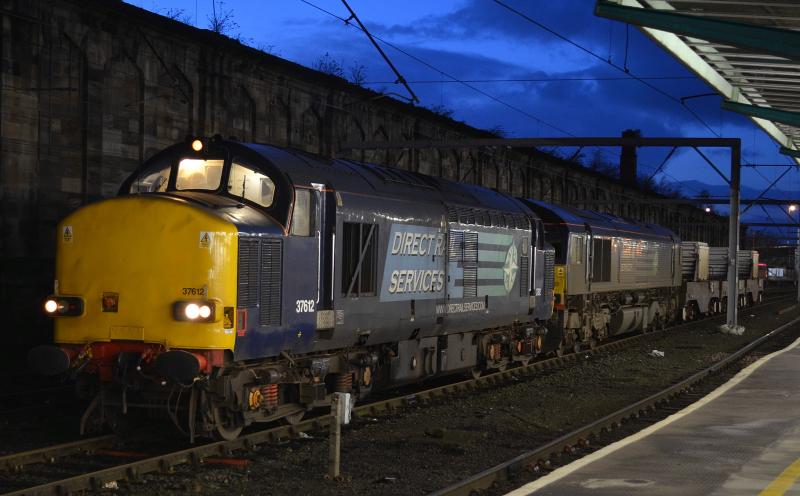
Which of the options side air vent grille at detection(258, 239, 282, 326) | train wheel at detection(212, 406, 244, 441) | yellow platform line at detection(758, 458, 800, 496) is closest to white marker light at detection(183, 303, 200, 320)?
side air vent grille at detection(258, 239, 282, 326)

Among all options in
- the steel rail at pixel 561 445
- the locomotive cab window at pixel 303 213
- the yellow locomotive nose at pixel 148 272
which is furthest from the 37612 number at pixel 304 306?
the steel rail at pixel 561 445

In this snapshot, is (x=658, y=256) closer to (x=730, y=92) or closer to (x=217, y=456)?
(x=730, y=92)

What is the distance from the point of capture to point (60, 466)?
34.4 ft

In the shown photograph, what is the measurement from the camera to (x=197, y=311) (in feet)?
34.6

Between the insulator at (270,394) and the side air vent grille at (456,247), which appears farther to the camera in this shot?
the side air vent grille at (456,247)

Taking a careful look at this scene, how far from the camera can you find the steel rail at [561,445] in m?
9.66

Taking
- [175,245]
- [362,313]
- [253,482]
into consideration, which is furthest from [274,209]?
[253,482]

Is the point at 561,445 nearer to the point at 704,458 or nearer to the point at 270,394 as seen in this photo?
the point at 704,458

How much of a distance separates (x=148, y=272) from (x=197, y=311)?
80cm

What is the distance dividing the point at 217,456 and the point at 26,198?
37.2 feet

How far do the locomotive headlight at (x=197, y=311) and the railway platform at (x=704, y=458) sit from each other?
12.3 ft

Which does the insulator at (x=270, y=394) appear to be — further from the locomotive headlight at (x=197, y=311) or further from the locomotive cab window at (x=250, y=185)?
the locomotive cab window at (x=250, y=185)

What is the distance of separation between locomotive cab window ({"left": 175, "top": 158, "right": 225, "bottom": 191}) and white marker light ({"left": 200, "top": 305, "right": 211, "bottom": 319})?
201 centimetres

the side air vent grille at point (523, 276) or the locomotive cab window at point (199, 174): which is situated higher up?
the locomotive cab window at point (199, 174)
